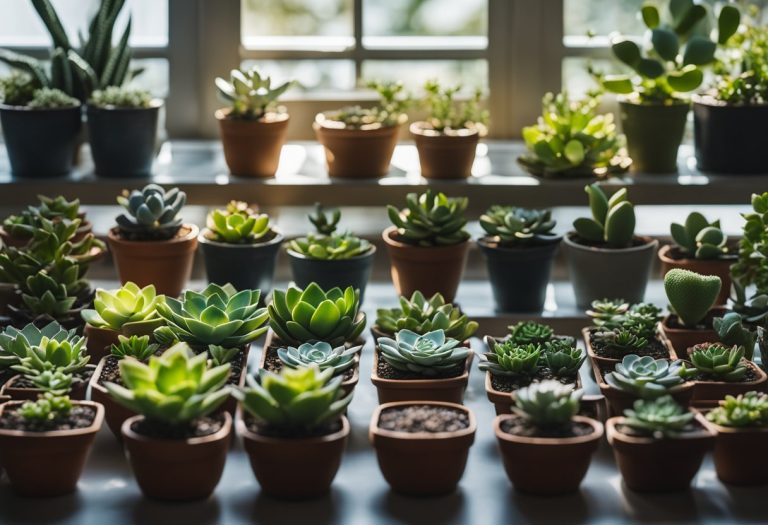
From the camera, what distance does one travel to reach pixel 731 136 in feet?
10.6

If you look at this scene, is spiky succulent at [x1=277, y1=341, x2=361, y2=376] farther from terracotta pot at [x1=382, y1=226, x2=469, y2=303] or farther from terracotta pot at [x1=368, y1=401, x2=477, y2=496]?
terracotta pot at [x1=382, y1=226, x2=469, y2=303]

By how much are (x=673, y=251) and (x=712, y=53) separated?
0.54 m

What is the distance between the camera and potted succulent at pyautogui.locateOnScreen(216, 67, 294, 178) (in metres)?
3.21

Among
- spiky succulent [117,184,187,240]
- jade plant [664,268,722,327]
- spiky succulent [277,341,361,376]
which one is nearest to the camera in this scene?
spiky succulent [277,341,361,376]

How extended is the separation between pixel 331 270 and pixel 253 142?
1.74ft

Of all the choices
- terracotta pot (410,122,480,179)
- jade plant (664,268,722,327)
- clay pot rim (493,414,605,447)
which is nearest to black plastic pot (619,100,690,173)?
terracotta pot (410,122,480,179)

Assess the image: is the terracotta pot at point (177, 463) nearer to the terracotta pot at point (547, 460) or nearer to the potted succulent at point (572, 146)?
the terracotta pot at point (547, 460)

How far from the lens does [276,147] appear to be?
3281mm

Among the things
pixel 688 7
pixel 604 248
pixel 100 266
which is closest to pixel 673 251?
pixel 604 248

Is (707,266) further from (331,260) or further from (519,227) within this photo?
(331,260)

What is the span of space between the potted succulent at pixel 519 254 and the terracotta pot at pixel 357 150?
41 centimetres

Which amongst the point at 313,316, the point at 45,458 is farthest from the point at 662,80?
the point at 45,458

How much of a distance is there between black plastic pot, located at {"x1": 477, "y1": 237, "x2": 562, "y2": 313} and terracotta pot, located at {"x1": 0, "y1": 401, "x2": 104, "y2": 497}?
1117mm

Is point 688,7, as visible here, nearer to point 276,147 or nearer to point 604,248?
point 604,248
